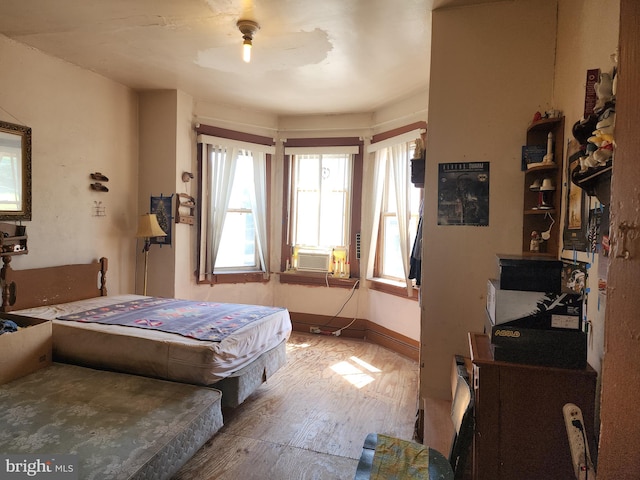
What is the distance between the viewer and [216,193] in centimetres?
438

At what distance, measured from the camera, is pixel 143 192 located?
13.3 feet

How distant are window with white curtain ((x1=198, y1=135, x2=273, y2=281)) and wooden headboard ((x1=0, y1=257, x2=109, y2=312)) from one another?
42.7 inches

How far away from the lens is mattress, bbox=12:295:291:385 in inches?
87.2

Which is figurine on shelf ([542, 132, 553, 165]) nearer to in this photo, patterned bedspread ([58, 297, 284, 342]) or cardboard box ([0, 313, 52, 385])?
patterned bedspread ([58, 297, 284, 342])

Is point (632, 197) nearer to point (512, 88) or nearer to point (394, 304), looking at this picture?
point (512, 88)

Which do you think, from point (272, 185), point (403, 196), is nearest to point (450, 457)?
point (403, 196)

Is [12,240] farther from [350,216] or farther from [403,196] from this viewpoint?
[403,196]

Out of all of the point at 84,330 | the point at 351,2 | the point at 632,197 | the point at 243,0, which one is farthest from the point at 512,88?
the point at 84,330

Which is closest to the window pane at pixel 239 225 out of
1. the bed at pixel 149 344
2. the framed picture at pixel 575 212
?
the bed at pixel 149 344

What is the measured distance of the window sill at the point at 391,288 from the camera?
3.83 m

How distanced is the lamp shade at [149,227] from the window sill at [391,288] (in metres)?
2.51

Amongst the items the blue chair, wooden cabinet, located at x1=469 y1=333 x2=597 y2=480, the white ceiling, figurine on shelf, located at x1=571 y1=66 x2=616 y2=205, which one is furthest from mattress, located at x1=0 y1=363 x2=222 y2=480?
the white ceiling

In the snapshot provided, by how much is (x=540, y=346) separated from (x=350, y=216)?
133 inches

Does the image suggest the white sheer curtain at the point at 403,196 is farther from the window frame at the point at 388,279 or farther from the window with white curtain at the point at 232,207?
the window with white curtain at the point at 232,207
